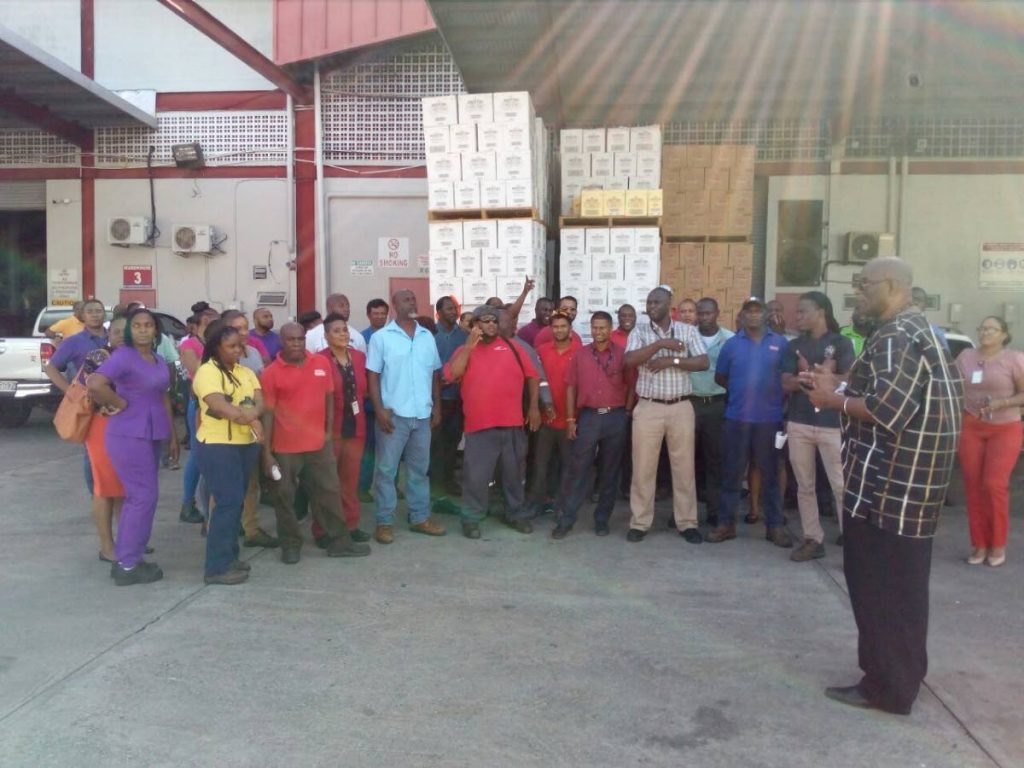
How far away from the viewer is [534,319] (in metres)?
9.36

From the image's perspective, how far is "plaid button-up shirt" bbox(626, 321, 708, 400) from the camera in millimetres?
6895

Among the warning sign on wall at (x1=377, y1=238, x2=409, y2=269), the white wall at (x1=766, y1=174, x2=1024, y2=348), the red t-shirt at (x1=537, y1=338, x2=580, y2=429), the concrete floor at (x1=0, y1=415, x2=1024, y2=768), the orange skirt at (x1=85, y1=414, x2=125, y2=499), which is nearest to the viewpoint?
the concrete floor at (x1=0, y1=415, x2=1024, y2=768)

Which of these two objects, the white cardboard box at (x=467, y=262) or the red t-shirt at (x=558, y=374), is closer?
the red t-shirt at (x=558, y=374)

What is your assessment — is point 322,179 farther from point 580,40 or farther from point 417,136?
point 580,40

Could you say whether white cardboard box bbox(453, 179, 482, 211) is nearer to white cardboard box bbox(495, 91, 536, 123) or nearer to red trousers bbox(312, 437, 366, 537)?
white cardboard box bbox(495, 91, 536, 123)

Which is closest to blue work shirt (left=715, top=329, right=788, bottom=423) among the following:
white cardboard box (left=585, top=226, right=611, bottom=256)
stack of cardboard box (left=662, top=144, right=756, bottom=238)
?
white cardboard box (left=585, top=226, right=611, bottom=256)

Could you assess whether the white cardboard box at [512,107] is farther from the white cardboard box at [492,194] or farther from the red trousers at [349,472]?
the red trousers at [349,472]

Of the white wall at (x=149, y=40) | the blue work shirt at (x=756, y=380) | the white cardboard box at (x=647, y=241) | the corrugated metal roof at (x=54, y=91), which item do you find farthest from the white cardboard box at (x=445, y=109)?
the white wall at (x=149, y=40)

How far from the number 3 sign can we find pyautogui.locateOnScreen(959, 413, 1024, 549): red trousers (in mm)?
12353

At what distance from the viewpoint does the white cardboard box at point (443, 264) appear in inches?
376

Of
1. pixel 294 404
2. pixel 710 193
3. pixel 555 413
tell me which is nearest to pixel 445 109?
pixel 710 193

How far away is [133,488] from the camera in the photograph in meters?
5.82

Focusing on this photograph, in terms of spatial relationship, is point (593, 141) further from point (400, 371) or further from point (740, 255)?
point (400, 371)

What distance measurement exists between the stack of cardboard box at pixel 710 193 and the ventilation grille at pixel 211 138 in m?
6.27
